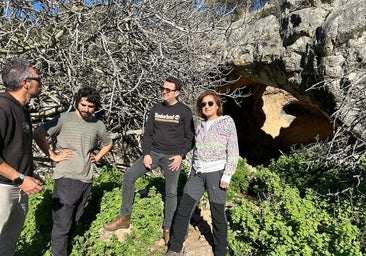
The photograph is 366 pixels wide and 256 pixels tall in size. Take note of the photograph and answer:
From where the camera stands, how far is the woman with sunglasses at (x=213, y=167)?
3348mm

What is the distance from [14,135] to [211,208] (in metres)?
1.95

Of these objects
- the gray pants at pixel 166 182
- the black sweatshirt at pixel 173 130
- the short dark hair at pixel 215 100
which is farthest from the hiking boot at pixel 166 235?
the short dark hair at pixel 215 100

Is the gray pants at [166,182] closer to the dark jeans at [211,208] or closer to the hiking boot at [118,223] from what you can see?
the hiking boot at [118,223]

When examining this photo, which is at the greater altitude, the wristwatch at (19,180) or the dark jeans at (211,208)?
the wristwatch at (19,180)

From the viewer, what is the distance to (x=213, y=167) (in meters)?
3.38

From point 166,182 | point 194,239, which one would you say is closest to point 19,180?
point 166,182

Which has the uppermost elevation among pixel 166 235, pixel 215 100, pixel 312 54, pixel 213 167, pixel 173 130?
pixel 312 54

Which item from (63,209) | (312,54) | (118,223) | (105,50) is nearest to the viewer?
(63,209)

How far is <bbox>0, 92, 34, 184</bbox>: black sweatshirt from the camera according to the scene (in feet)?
8.22

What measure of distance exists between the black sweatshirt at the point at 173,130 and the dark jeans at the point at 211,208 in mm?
432

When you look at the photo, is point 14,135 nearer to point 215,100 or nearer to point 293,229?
point 215,100

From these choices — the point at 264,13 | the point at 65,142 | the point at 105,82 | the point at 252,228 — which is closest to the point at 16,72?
the point at 65,142

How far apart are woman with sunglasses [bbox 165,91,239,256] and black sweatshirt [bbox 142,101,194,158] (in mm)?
307

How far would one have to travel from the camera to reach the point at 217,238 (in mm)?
3453
